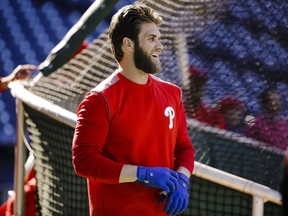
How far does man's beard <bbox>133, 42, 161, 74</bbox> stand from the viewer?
7.98 ft

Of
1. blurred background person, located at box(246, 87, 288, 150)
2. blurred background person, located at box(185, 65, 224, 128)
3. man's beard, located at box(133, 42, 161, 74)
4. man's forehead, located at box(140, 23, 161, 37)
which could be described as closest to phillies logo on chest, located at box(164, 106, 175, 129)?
man's beard, located at box(133, 42, 161, 74)

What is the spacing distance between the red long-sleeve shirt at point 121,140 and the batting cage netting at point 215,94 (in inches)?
23.4

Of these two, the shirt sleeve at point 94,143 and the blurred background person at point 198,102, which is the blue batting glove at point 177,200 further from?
the blurred background person at point 198,102

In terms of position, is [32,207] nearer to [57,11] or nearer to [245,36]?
[245,36]

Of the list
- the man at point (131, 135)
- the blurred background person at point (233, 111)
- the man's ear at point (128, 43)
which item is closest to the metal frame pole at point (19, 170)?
the blurred background person at point (233, 111)

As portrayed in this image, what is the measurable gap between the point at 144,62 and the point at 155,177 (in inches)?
14.4

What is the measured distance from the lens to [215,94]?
3324mm

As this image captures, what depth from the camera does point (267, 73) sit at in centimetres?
318

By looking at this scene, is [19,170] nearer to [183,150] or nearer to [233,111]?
[233,111]

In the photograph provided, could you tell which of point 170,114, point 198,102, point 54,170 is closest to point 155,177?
point 170,114

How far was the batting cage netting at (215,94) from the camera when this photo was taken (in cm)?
Answer: 316

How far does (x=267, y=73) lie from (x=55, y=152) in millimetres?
1034

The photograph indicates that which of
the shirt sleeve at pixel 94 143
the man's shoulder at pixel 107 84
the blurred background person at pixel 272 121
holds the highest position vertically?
the man's shoulder at pixel 107 84

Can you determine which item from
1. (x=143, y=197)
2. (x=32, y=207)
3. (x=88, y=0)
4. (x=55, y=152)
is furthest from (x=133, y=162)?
(x=88, y=0)
